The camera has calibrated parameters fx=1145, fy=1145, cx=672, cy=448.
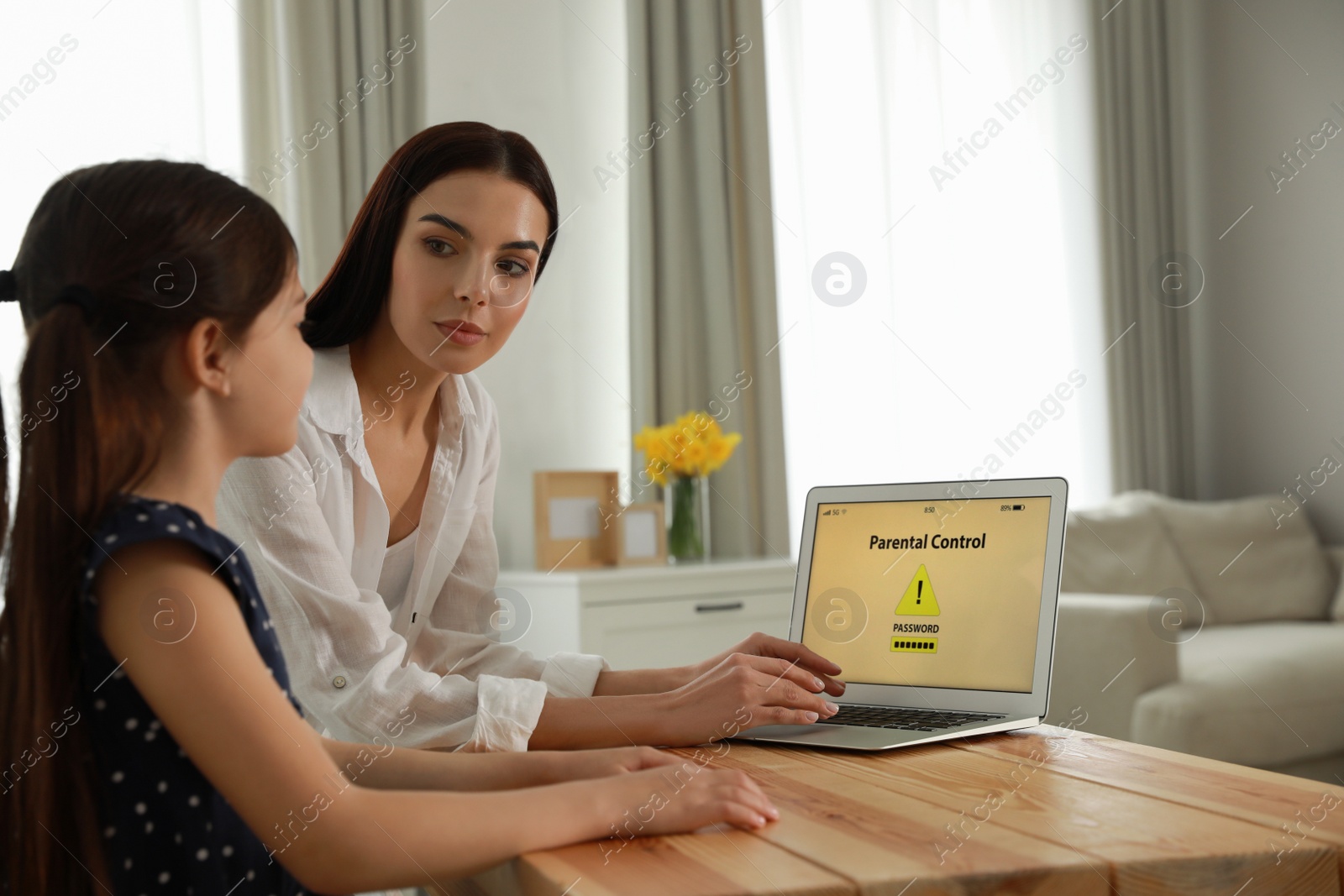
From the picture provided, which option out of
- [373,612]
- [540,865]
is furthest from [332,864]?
[373,612]

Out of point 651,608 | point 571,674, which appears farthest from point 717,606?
point 571,674

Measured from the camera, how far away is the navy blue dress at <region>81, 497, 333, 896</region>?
802 mm

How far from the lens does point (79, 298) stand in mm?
812

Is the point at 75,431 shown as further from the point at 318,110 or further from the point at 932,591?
the point at 318,110

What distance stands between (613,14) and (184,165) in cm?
310

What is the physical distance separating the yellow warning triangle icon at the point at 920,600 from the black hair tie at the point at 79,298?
0.84m

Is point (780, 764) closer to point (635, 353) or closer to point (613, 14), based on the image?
point (635, 353)

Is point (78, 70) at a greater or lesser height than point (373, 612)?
greater

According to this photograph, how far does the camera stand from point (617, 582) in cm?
293

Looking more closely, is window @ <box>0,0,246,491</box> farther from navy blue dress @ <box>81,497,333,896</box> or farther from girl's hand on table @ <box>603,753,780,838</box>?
girl's hand on table @ <box>603,753,780,838</box>

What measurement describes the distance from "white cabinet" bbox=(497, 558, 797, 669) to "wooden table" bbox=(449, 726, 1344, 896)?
1.96 m

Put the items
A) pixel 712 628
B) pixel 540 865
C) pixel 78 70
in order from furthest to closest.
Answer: pixel 712 628 < pixel 78 70 < pixel 540 865

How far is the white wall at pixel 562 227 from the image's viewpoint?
11.4 feet

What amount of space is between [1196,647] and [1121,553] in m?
0.44
